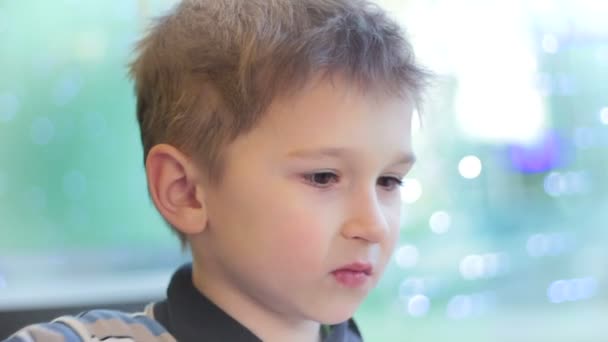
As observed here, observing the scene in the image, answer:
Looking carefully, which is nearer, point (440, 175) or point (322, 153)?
point (322, 153)

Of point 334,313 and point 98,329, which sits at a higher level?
point 334,313

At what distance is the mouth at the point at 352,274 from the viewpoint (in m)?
0.83

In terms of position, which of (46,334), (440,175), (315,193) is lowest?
(46,334)

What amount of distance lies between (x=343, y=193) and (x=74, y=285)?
1.77 ft

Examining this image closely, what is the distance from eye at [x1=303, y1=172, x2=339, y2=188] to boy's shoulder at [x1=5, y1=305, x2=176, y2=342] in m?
0.21

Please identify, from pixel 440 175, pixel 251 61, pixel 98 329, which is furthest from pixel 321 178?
pixel 440 175

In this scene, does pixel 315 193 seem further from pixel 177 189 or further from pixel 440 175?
pixel 440 175

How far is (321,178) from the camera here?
82cm

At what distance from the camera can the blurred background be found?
3.95 ft

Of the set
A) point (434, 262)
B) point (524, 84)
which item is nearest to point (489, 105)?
point (524, 84)

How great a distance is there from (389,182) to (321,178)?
8 cm

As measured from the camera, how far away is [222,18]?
0.86 m

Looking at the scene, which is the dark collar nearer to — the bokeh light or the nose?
the nose

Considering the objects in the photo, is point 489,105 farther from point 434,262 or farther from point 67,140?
point 67,140
